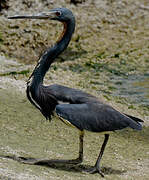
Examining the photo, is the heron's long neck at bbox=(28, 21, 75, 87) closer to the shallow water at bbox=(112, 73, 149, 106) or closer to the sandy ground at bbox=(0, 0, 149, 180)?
the sandy ground at bbox=(0, 0, 149, 180)

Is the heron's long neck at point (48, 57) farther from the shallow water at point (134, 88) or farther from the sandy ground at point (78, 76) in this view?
the shallow water at point (134, 88)

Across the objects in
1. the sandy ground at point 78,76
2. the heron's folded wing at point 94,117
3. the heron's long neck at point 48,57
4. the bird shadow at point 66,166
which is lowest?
the sandy ground at point 78,76

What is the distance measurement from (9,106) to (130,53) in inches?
189

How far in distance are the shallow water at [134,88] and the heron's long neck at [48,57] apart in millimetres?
3723

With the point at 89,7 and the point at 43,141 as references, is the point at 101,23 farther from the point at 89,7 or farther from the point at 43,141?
the point at 43,141

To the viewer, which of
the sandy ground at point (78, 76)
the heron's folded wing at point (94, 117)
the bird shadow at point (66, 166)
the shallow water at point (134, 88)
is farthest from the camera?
the shallow water at point (134, 88)

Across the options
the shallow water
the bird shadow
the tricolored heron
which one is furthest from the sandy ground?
the tricolored heron

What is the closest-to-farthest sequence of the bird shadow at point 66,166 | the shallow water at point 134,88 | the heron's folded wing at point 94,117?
the heron's folded wing at point 94,117, the bird shadow at point 66,166, the shallow water at point 134,88

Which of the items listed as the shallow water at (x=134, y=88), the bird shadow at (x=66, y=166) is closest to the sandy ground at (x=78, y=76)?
the bird shadow at (x=66, y=166)

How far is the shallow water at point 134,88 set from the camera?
10031 mm

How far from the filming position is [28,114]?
27.0 feet

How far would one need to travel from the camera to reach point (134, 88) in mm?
10617

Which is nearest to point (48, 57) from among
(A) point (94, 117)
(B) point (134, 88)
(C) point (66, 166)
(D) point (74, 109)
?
(D) point (74, 109)

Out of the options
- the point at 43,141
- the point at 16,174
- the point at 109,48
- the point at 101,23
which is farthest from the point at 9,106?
the point at 101,23
